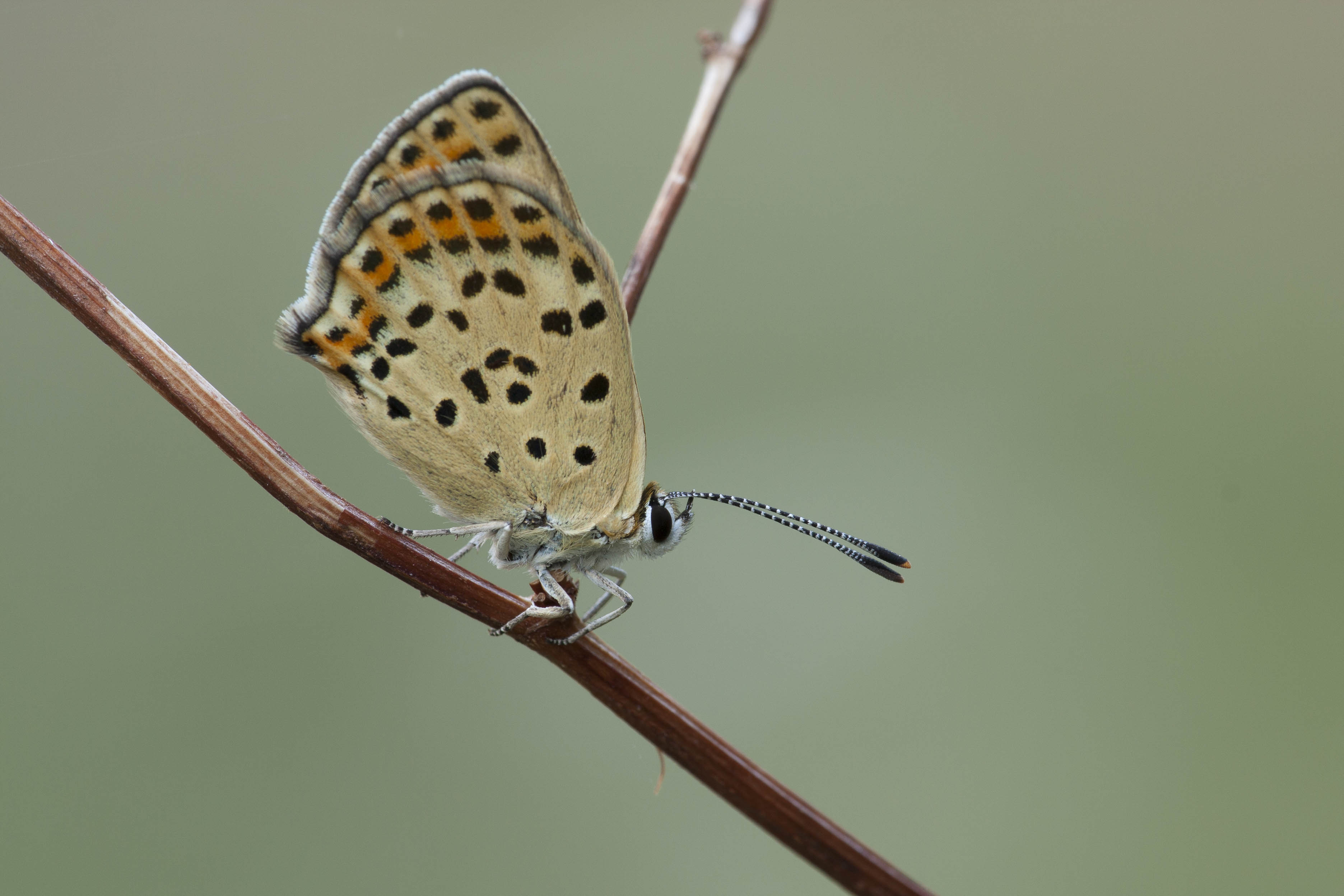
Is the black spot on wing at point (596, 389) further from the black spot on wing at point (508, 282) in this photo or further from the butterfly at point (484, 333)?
the black spot on wing at point (508, 282)

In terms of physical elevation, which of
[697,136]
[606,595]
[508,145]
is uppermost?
[697,136]

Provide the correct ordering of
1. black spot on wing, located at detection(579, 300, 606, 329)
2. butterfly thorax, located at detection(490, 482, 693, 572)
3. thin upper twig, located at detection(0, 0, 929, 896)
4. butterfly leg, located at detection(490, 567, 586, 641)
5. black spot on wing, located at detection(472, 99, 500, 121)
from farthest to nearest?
butterfly thorax, located at detection(490, 482, 693, 572)
black spot on wing, located at detection(579, 300, 606, 329)
black spot on wing, located at detection(472, 99, 500, 121)
butterfly leg, located at detection(490, 567, 586, 641)
thin upper twig, located at detection(0, 0, 929, 896)

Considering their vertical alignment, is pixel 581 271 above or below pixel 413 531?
above

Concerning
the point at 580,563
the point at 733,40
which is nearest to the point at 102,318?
the point at 580,563

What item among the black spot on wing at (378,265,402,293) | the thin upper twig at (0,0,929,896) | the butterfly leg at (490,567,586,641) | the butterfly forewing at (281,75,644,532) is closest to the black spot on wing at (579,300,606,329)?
the butterfly forewing at (281,75,644,532)

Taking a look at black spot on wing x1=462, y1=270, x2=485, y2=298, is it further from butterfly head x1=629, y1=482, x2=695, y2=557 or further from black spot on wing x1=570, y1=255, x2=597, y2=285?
butterfly head x1=629, y1=482, x2=695, y2=557

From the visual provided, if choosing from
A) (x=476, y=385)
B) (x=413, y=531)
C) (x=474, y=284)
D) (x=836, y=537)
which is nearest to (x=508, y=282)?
(x=474, y=284)

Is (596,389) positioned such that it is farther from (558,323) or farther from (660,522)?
(660,522)
